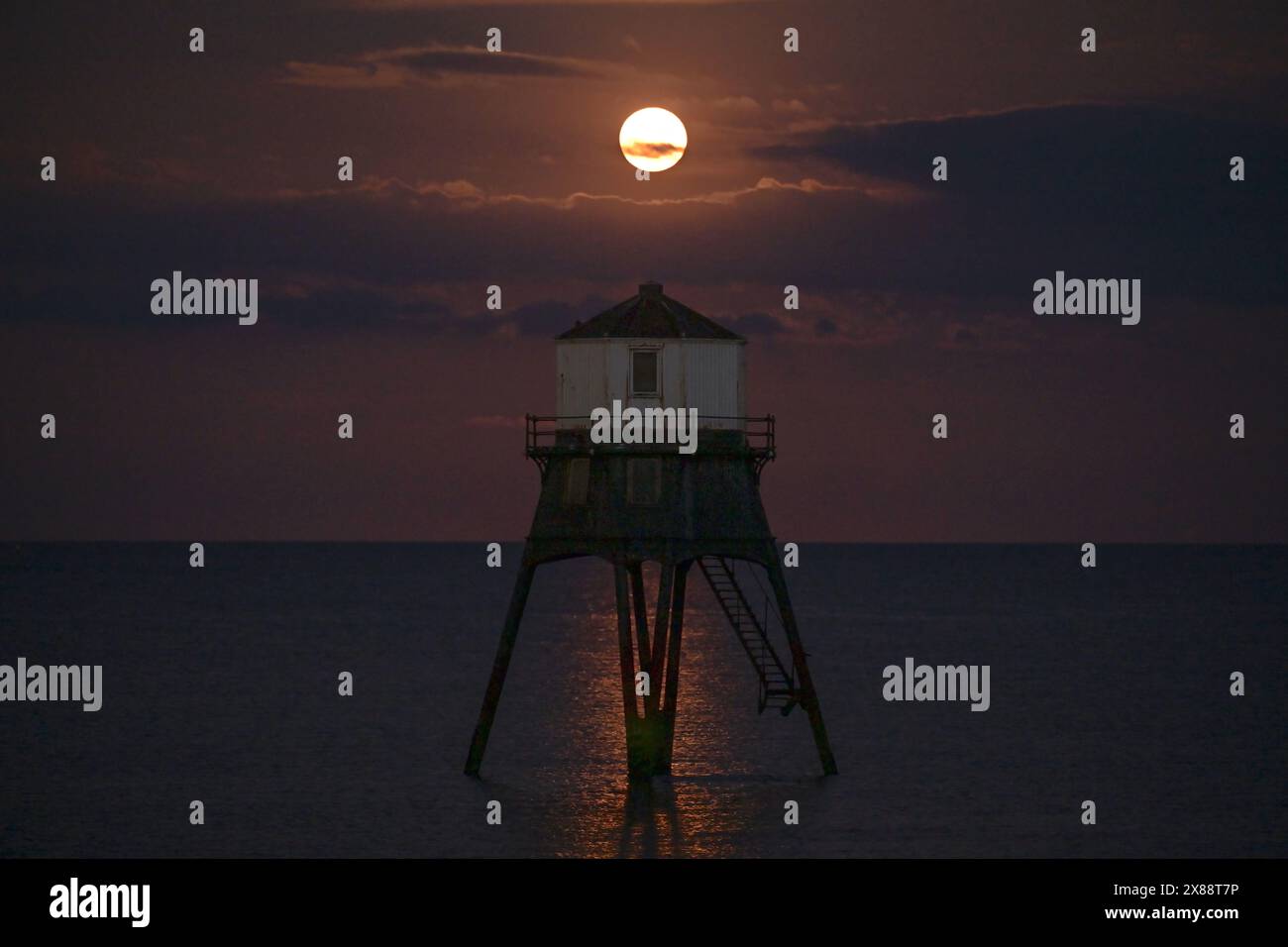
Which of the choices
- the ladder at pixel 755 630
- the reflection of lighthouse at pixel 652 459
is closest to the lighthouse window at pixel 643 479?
the reflection of lighthouse at pixel 652 459

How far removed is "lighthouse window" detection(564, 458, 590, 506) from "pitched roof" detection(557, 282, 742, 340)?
9.26ft

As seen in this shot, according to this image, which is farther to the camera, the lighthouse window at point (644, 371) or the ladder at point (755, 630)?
the ladder at point (755, 630)

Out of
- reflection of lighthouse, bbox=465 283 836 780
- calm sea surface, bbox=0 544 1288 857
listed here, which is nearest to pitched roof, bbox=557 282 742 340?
reflection of lighthouse, bbox=465 283 836 780

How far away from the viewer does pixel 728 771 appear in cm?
6059

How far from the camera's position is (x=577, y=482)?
48594 millimetres

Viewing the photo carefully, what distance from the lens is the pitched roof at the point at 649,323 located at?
48.2 m

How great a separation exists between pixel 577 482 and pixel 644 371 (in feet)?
9.55

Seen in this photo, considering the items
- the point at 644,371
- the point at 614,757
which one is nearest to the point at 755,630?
the point at 614,757

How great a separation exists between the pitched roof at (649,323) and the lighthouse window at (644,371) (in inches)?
14.7

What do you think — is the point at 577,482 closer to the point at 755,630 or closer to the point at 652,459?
the point at 652,459

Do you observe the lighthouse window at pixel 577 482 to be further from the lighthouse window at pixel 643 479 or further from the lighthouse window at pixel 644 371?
the lighthouse window at pixel 644 371
